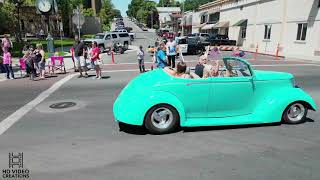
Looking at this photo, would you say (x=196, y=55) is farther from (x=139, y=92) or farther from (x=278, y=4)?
(x=139, y=92)

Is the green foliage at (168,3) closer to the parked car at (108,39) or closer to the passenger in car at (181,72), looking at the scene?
the parked car at (108,39)

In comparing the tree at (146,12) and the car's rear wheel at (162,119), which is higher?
the tree at (146,12)

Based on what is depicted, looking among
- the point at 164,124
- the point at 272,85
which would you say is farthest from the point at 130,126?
the point at 272,85

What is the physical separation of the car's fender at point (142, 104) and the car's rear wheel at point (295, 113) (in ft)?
8.30

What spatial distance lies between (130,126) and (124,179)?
2.44m

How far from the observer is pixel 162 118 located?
21.3 feet

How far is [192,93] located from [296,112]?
2607 mm

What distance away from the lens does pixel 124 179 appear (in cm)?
459

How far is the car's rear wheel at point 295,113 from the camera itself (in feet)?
22.9

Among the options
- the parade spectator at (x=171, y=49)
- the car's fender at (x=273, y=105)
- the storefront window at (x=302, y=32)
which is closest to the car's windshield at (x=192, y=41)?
the storefront window at (x=302, y=32)

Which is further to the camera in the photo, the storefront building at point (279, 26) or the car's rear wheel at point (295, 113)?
the storefront building at point (279, 26)

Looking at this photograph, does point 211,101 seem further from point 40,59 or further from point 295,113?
point 40,59

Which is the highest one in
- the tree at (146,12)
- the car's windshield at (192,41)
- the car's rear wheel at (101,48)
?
the tree at (146,12)

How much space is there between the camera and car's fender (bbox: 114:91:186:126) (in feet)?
20.5
